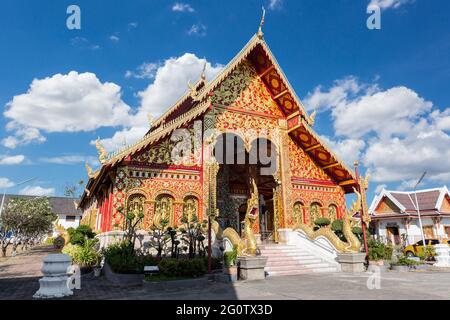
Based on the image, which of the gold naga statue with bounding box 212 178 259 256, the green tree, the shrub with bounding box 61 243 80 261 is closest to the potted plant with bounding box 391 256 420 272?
the gold naga statue with bounding box 212 178 259 256

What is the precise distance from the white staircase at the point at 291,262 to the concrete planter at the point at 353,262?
0.46 metres

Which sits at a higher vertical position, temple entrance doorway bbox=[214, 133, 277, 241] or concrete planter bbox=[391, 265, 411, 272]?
temple entrance doorway bbox=[214, 133, 277, 241]

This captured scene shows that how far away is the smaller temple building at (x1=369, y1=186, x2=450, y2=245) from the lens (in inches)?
930

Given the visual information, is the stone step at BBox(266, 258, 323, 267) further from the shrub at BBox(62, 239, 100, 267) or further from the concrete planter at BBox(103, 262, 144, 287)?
the shrub at BBox(62, 239, 100, 267)

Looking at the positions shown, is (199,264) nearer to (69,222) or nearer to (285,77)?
(285,77)

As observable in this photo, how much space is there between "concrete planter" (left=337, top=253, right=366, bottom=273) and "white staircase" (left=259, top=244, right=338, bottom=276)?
0.46 meters

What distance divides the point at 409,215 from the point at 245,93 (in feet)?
60.8

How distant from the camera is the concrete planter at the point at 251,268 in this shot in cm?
847

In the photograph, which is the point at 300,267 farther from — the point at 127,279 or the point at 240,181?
the point at 240,181

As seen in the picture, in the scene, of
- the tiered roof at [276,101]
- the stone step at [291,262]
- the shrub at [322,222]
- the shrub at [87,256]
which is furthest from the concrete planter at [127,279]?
the shrub at [322,222]

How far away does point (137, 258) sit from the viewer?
348 inches

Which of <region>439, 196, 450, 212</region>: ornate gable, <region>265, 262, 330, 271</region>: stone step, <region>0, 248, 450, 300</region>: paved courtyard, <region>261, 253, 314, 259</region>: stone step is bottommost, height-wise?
<region>0, 248, 450, 300</region>: paved courtyard

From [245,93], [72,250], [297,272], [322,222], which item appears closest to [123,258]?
[72,250]
